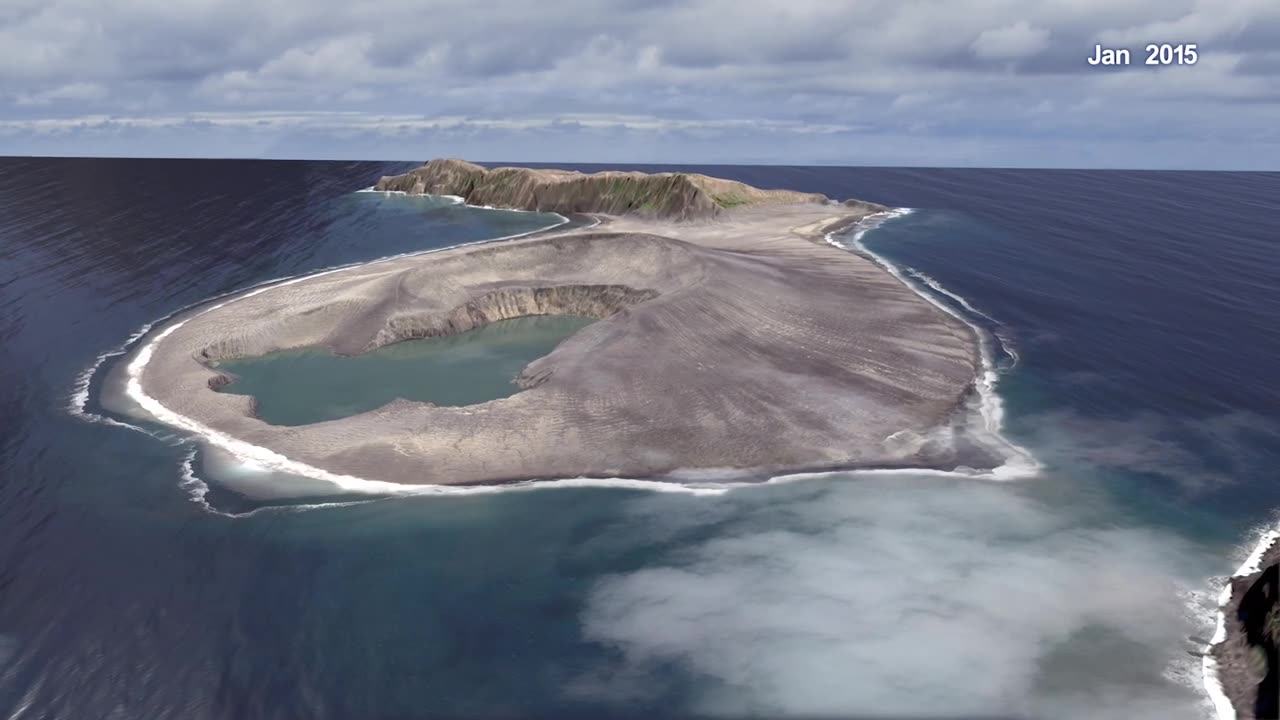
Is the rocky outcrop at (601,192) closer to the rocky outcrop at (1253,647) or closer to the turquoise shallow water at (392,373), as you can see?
the turquoise shallow water at (392,373)

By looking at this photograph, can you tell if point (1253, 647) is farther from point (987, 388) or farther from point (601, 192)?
point (601, 192)

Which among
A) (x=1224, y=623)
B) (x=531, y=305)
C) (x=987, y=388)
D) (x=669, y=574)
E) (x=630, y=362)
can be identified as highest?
(x=531, y=305)

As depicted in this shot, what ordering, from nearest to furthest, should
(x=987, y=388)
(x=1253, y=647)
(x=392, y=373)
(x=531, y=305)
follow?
(x=1253, y=647), (x=987, y=388), (x=392, y=373), (x=531, y=305)

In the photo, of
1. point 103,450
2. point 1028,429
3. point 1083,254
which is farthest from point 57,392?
point 1083,254

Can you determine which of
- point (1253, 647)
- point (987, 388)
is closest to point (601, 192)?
point (987, 388)

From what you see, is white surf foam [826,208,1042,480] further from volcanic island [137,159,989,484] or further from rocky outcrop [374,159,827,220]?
rocky outcrop [374,159,827,220]

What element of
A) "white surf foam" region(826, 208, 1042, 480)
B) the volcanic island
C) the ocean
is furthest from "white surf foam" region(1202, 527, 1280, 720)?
the volcanic island

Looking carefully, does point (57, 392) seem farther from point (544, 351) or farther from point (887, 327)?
point (887, 327)

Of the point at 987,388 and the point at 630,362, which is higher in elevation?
the point at 630,362

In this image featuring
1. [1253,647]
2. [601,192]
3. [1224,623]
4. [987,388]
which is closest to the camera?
[1253,647]
